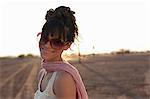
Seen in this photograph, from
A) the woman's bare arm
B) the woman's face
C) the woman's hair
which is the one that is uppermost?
the woman's hair

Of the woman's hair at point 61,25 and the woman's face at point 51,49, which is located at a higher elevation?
the woman's hair at point 61,25

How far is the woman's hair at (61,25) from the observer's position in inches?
111

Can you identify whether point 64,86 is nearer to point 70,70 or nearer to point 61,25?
point 70,70

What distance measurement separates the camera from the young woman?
2.74m

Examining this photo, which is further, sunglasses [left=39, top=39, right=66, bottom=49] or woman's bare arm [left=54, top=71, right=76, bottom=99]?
sunglasses [left=39, top=39, right=66, bottom=49]

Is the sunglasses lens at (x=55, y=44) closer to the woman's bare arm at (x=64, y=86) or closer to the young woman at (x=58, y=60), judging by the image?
the young woman at (x=58, y=60)

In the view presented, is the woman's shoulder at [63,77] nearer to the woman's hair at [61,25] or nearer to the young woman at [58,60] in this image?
the young woman at [58,60]

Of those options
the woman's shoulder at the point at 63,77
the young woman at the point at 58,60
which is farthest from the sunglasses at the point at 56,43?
the woman's shoulder at the point at 63,77

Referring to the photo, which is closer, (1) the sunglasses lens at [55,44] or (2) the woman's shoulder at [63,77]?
(2) the woman's shoulder at [63,77]

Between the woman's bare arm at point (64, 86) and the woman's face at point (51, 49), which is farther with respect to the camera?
the woman's face at point (51, 49)

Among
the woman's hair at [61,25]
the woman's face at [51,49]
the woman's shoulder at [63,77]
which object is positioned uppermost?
the woman's hair at [61,25]

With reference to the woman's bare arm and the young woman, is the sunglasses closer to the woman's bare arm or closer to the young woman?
the young woman

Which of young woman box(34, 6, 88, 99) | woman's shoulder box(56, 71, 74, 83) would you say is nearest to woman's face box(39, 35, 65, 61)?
young woman box(34, 6, 88, 99)

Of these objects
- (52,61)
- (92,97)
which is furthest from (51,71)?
(92,97)
